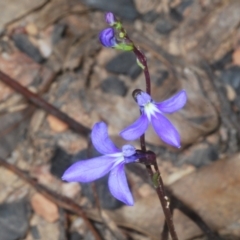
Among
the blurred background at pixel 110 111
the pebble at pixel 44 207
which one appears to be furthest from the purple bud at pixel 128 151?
the pebble at pixel 44 207

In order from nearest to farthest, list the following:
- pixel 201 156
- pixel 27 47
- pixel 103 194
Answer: pixel 103 194 < pixel 201 156 < pixel 27 47

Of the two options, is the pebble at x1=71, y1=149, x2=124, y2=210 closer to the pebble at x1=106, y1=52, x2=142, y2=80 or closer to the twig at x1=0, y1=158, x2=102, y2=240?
the twig at x1=0, y1=158, x2=102, y2=240

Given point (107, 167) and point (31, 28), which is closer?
point (107, 167)

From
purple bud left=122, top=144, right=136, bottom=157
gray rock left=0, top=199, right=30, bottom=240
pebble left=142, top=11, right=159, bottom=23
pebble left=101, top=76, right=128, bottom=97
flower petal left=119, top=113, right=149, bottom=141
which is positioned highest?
pebble left=142, top=11, right=159, bottom=23

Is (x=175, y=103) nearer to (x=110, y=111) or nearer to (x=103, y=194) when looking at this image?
(x=103, y=194)

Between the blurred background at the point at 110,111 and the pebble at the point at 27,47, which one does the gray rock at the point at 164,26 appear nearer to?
the blurred background at the point at 110,111

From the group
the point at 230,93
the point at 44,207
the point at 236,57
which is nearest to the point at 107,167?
the point at 44,207

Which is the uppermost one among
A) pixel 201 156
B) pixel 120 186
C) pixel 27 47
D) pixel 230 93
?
pixel 27 47

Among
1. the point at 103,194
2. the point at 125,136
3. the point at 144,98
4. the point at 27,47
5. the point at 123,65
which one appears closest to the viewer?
the point at 125,136

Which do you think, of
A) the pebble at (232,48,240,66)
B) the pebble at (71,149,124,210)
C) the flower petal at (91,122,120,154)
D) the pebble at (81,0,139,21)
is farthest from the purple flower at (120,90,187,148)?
the pebble at (81,0,139,21)
